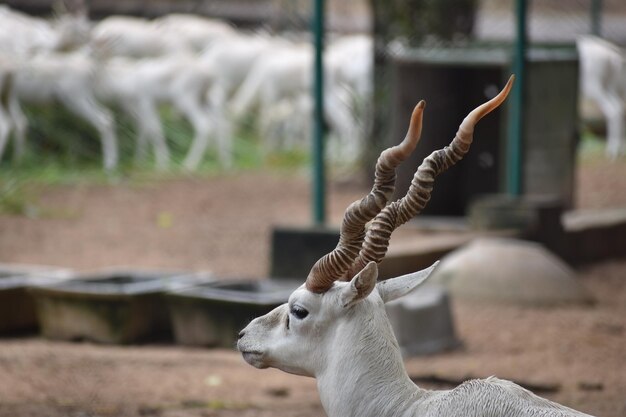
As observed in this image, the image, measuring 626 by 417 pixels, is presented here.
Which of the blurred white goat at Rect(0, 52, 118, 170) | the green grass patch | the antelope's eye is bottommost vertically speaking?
the green grass patch

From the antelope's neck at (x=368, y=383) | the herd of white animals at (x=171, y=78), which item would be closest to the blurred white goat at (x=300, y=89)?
the herd of white animals at (x=171, y=78)

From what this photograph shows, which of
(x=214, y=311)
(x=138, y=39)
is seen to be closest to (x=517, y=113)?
(x=214, y=311)

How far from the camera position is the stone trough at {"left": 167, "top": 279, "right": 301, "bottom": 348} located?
608 centimetres

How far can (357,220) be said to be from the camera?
3.15m

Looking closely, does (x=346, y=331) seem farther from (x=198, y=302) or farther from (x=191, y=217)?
(x=191, y=217)

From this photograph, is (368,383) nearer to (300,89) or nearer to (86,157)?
(86,157)

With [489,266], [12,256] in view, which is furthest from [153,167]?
[489,266]

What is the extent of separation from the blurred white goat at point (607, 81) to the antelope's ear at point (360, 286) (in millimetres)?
11171

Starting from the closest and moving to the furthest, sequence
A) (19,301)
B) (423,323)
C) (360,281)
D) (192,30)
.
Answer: (360,281)
(423,323)
(19,301)
(192,30)

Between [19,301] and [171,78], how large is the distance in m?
7.43

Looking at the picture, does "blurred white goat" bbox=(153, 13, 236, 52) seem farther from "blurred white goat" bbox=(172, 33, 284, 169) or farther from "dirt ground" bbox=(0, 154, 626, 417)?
"dirt ground" bbox=(0, 154, 626, 417)

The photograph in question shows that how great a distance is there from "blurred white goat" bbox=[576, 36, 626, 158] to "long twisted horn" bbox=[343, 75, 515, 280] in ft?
36.2

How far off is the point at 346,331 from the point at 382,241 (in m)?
0.25

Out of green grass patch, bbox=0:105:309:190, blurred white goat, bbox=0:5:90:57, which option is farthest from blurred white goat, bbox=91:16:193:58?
green grass patch, bbox=0:105:309:190
